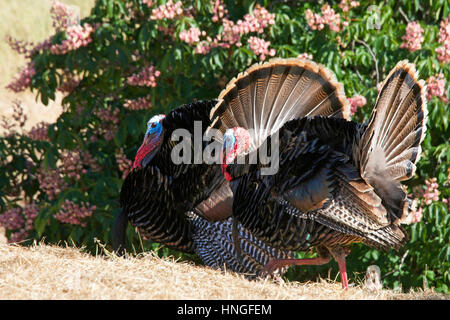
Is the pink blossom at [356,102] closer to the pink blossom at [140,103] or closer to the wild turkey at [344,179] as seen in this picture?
the wild turkey at [344,179]

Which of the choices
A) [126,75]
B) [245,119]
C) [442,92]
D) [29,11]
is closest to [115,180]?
[126,75]

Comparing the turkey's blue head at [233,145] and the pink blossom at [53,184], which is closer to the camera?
the turkey's blue head at [233,145]

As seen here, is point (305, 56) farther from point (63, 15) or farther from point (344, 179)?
point (63, 15)

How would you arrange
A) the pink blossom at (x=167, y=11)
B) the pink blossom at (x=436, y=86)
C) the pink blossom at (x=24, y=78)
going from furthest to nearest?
the pink blossom at (x=24, y=78), the pink blossom at (x=167, y=11), the pink blossom at (x=436, y=86)

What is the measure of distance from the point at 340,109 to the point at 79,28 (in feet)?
6.71

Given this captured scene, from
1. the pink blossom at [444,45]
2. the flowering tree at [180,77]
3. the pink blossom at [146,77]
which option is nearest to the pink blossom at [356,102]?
the flowering tree at [180,77]

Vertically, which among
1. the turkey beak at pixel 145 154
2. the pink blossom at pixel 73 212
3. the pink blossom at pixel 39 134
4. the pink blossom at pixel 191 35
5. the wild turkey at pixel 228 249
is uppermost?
the pink blossom at pixel 191 35

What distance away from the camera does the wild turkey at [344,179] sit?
11.8 feet

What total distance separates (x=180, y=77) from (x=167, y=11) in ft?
1.78

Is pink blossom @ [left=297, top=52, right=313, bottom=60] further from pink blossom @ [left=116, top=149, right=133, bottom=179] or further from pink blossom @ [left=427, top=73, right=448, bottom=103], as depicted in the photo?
pink blossom @ [left=116, top=149, right=133, bottom=179]

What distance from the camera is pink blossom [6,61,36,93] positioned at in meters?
5.43

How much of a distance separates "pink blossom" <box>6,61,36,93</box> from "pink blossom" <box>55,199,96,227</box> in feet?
3.48

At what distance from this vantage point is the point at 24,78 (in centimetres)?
548

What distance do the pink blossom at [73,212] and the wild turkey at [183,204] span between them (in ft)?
1.58
